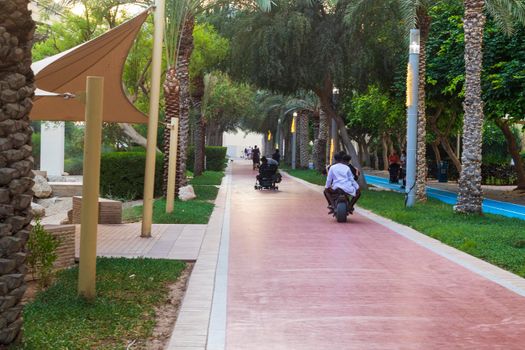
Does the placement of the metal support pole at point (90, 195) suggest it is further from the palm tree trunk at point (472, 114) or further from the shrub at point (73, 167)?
the shrub at point (73, 167)

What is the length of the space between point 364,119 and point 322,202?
26.0m

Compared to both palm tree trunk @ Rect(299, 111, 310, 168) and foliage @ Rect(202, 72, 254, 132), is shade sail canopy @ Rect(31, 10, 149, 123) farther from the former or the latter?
palm tree trunk @ Rect(299, 111, 310, 168)

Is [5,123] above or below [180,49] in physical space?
below

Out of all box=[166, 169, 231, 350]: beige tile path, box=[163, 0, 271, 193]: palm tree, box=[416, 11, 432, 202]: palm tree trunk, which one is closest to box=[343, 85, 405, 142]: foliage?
box=[416, 11, 432, 202]: palm tree trunk

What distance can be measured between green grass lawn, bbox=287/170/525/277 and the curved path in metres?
0.72

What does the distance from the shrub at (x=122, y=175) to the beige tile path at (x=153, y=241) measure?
8.27 metres

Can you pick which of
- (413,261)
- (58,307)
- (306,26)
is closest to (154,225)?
(413,261)

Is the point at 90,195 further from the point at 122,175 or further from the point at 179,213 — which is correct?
the point at 122,175

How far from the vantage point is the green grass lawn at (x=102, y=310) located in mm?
5883

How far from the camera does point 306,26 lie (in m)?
27.8

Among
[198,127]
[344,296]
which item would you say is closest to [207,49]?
[198,127]

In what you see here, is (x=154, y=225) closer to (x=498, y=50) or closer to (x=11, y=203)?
(x=11, y=203)

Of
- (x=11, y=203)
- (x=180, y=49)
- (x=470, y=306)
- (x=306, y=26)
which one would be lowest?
(x=470, y=306)

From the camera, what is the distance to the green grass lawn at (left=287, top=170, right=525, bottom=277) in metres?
11.2
